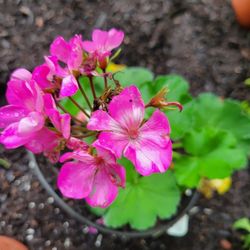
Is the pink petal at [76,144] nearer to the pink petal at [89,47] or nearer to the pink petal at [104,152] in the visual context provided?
the pink petal at [104,152]

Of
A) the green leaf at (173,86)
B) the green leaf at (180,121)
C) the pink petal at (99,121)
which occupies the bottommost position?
the green leaf at (180,121)

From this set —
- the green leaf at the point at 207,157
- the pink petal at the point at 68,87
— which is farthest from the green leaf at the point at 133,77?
the pink petal at the point at 68,87

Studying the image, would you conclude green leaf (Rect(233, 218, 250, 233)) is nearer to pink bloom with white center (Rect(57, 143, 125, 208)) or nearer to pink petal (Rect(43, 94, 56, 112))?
pink bloom with white center (Rect(57, 143, 125, 208))

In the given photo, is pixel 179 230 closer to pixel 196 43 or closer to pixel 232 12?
pixel 196 43

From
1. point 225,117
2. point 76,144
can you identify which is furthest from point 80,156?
point 225,117

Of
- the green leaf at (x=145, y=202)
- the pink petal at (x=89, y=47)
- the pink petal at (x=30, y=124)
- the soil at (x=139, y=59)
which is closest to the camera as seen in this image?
the pink petal at (x=30, y=124)

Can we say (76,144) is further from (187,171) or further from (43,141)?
(187,171)
